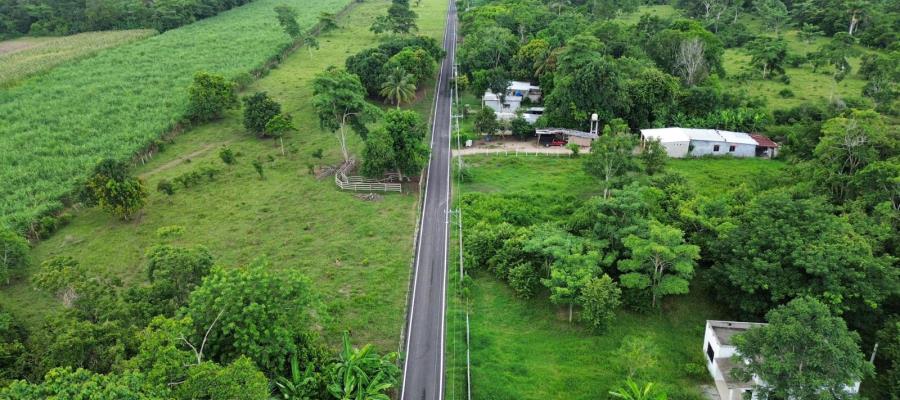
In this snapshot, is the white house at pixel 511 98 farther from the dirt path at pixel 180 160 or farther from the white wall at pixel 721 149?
the dirt path at pixel 180 160

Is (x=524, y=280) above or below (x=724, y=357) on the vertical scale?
above

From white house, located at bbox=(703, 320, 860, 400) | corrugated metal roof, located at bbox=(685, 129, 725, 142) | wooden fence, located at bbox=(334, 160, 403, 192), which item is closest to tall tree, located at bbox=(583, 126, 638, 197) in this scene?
corrugated metal roof, located at bbox=(685, 129, 725, 142)

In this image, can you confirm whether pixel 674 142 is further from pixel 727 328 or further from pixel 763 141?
pixel 727 328

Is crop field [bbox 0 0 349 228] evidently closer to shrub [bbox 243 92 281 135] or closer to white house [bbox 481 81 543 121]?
shrub [bbox 243 92 281 135]

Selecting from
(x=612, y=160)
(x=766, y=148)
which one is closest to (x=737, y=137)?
(x=766, y=148)

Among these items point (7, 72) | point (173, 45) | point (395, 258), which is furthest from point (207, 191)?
point (173, 45)

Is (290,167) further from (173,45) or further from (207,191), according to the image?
(173,45)
